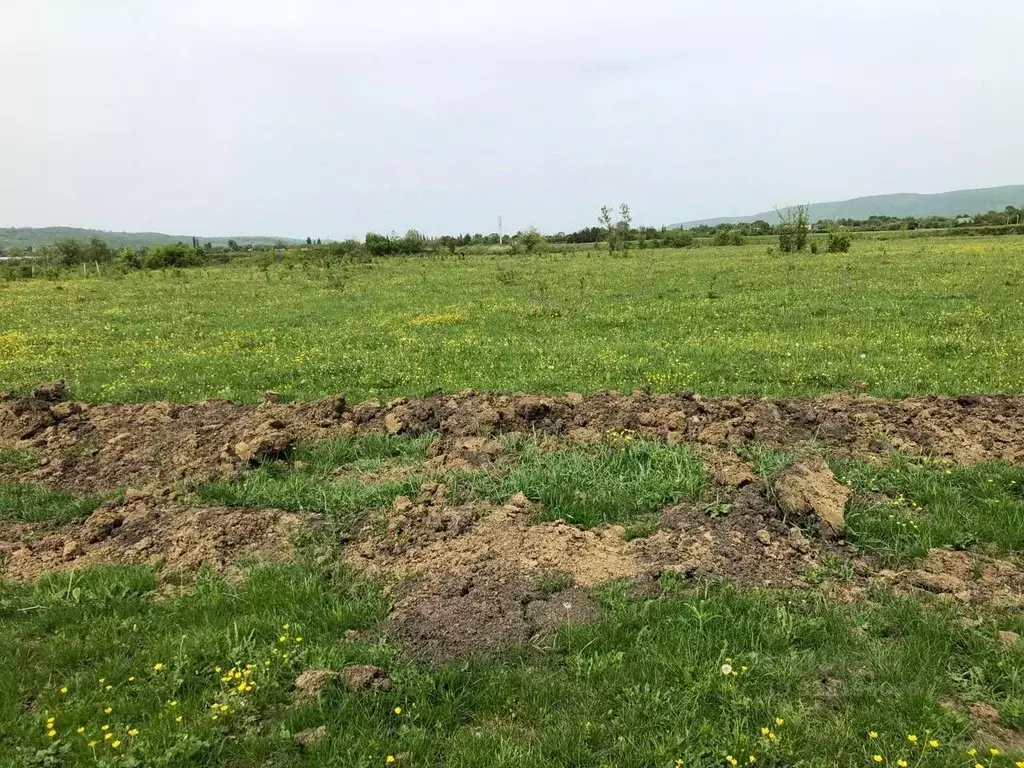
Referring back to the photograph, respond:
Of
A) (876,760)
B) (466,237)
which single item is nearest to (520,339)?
(876,760)

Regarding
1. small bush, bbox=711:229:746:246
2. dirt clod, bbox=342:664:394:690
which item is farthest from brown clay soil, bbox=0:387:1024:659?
small bush, bbox=711:229:746:246

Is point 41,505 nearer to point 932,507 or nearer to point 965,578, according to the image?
point 965,578

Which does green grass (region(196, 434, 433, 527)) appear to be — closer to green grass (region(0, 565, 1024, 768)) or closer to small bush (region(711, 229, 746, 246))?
green grass (region(0, 565, 1024, 768))

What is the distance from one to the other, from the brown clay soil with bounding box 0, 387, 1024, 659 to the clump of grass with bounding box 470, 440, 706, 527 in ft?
0.81

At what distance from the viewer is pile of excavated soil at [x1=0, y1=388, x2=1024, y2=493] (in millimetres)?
7934

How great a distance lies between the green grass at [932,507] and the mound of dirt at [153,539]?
17.8 ft

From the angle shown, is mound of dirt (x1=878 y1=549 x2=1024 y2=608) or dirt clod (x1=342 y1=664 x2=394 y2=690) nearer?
dirt clod (x1=342 y1=664 x2=394 y2=690)

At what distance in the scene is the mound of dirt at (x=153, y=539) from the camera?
606 centimetres

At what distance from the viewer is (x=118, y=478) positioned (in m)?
8.00

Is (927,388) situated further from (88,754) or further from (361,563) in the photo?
(88,754)

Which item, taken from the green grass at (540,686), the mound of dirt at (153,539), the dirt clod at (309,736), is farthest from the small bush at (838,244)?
the dirt clod at (309,736)

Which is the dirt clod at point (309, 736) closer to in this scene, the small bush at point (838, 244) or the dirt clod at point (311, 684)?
the dirt clod at point (311, 684)

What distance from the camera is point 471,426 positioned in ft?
28.8

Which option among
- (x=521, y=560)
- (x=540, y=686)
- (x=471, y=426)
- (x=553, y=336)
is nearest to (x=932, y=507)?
(x=521, y=560)
